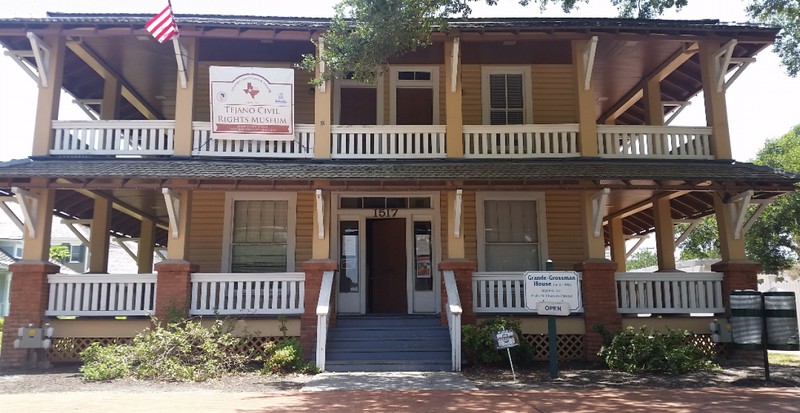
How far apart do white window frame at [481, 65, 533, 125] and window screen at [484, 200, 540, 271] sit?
6.94 feet

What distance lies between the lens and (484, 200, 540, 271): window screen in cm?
1365

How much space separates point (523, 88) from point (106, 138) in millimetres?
9390

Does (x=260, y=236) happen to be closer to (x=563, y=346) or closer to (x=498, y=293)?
(x=498, y=293)

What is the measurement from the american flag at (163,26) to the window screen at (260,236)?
4.05 m

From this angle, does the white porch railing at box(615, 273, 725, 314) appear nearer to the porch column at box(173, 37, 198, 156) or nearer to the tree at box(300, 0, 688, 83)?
the tree at box(300, 0, 688, 83)

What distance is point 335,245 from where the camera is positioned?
44.5ft

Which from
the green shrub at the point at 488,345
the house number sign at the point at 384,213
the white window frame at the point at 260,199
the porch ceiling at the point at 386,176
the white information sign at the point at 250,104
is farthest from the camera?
the house number sign at the point at 384,213

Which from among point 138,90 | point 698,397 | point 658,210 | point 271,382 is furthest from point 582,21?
point 138,90

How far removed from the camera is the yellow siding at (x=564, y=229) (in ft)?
45.4

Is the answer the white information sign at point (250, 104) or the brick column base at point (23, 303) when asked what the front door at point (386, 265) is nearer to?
the white information sign at point (250, 104)

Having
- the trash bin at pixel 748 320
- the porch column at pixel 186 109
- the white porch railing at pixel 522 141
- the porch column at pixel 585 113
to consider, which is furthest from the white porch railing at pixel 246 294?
the trash bin at pixel 748 320

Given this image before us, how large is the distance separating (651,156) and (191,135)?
9574 millimetres

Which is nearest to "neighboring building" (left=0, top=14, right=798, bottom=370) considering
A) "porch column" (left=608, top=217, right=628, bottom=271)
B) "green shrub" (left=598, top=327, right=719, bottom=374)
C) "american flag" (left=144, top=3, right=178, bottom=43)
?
"american flag" (left=144, top=3, right=178, bottom=43)

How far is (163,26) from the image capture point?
11234 mm
